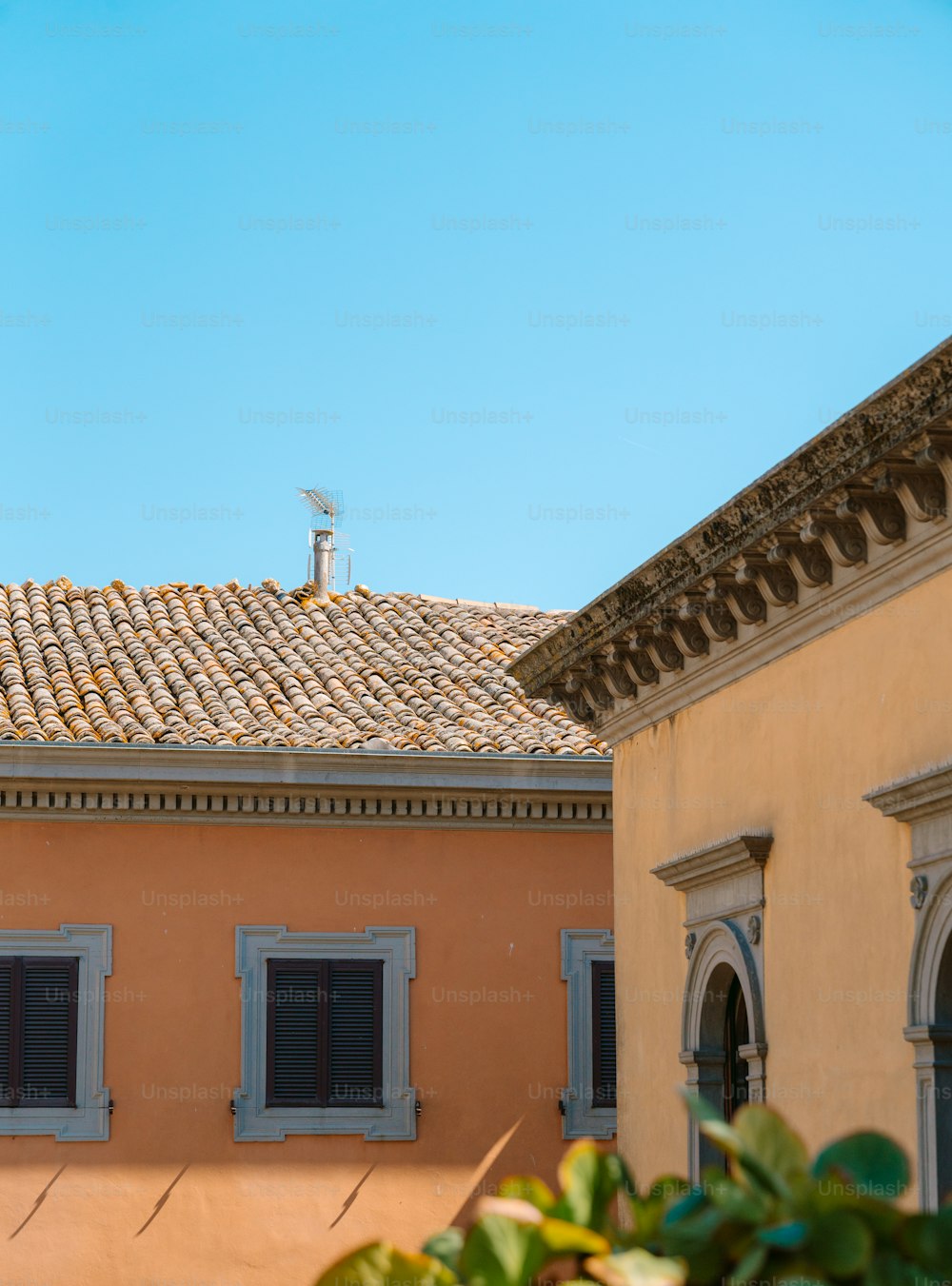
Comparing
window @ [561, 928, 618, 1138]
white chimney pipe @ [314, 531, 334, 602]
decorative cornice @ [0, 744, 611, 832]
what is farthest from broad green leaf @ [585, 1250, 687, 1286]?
white chimney pipe @ [314, 531, 334, 602]

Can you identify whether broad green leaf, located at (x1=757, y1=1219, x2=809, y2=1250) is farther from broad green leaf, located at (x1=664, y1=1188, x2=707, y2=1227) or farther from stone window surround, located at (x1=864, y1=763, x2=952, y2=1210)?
stone window surround, located at (x1=864, y1=763, x2=952, y2=1210)

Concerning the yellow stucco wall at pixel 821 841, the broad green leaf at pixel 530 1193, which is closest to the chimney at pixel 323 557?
the yellow stucco wall at pixel 821 841

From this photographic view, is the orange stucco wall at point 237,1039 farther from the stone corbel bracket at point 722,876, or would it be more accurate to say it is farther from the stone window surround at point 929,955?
the stone window surround at point 929,955

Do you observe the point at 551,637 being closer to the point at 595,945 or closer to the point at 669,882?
the point at 669,882

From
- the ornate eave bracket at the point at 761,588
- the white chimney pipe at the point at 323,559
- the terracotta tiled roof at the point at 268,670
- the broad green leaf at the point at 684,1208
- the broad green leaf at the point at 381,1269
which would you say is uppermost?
the white chimney pipe at the point at 323,559

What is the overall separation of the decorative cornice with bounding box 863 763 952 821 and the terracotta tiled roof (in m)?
6.11

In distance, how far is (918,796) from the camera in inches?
299

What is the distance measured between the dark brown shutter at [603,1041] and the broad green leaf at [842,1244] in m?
11.8

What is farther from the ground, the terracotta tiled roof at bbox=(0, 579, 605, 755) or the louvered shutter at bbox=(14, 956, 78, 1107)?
the terracotta tiled roof at bbox=(0, 579, 605, 755)

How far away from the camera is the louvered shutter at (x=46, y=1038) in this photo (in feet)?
44.3

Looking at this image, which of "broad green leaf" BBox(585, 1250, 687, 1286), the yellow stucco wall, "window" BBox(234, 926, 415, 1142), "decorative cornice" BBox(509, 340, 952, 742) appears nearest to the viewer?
"broad green leaf" BBox(585, 1250, 687, 1286)

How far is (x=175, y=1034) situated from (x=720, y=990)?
17.7ft

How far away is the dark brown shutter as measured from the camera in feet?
47.1

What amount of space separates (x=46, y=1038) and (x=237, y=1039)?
1396 millimetres
